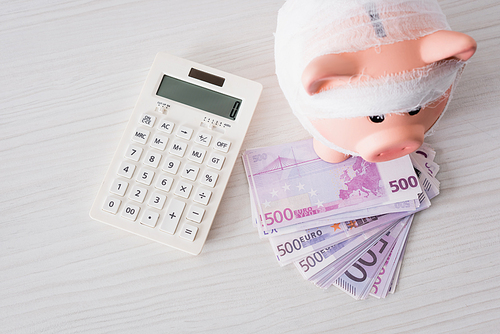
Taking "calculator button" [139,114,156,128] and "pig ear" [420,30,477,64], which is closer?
"pig ear" [420,30,477,64]

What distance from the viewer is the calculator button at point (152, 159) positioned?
52 centimetres

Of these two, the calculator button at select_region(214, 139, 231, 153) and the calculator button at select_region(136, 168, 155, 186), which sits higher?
the calculator button at select_region(214, 139, 231, 153)

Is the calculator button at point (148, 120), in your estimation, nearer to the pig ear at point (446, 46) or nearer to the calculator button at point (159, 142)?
the calculator button at point (159, 142)

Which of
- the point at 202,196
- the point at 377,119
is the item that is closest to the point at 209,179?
the point at 202,196

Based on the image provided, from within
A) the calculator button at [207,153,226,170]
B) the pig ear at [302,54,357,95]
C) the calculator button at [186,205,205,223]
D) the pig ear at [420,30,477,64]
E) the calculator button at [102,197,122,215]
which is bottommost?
the calculator button at [102,197,122,215]

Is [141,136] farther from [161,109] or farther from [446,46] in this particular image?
[446,46]

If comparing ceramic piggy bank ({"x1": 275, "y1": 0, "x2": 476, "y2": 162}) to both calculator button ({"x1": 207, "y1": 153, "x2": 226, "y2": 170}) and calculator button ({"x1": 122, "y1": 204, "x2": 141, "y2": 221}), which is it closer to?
calculator button ({"x1": 207, "y1": 153, "x2": 226, "y2": 170})

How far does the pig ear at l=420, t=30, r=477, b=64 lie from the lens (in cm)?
31

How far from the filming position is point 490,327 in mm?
530

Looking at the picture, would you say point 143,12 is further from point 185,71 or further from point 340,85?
point 340,85

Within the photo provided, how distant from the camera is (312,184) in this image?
21.6 inches

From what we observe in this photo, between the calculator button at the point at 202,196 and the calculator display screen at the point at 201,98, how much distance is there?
117 mm

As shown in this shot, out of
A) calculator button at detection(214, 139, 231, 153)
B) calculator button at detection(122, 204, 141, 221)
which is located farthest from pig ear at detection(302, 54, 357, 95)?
calculator button at detection(122, 204, 141, 221)

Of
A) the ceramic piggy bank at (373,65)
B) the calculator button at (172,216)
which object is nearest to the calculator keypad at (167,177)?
the calculator button at (172,216)
